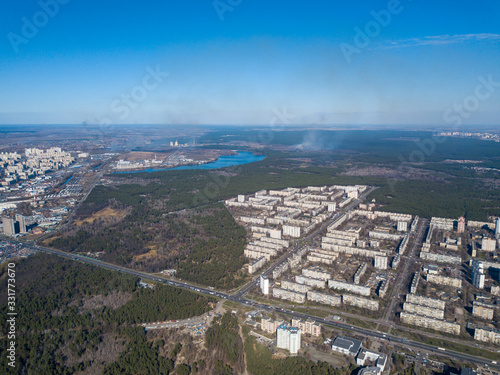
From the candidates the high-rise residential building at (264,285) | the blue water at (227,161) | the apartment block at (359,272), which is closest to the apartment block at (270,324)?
the high-rise residential building at (264,285)

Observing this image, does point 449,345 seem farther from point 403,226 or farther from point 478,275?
point 403,226

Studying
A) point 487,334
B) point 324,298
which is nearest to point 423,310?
point 487,334

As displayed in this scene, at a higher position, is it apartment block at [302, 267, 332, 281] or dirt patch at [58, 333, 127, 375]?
apartment block at [302, 267, 332, 281]

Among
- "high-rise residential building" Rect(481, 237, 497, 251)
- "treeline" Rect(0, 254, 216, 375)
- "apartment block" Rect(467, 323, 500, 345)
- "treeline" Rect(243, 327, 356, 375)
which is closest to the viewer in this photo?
"treeline" Rect(243, 327, 356, 375)

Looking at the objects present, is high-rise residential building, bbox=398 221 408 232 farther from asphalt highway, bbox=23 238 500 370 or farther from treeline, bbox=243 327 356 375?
treeline, bbox=243 327 356 375

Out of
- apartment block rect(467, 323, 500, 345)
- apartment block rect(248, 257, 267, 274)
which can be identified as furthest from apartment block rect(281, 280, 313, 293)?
apartment block rect(467, 323, 500, 345)
